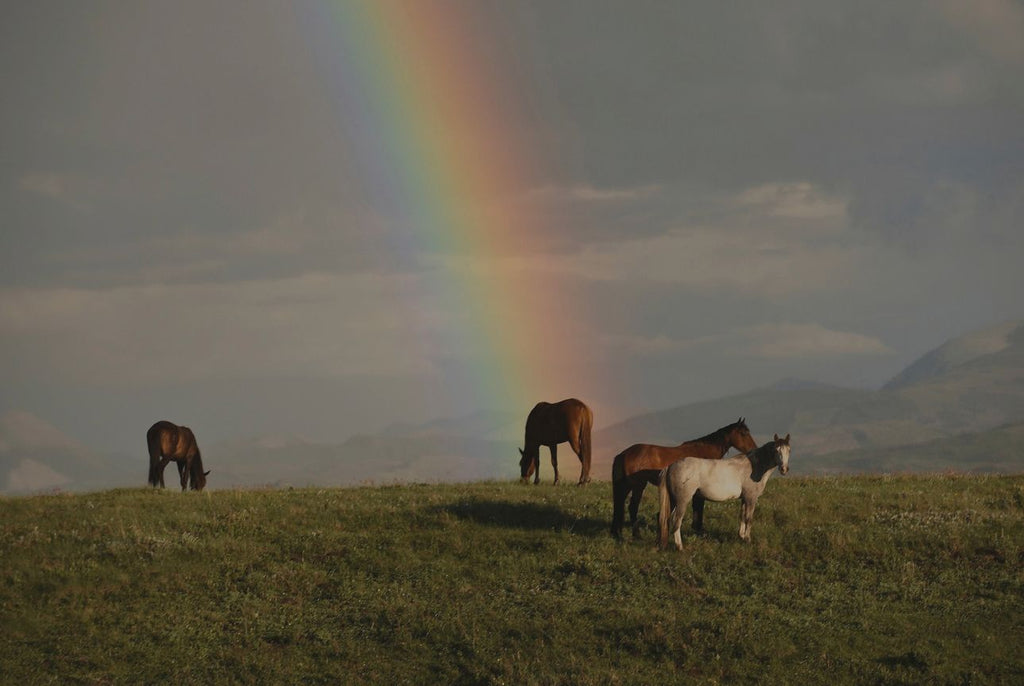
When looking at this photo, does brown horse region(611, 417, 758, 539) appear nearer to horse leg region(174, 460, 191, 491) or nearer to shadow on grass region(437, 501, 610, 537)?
shadow on grass region(437, 501, 610, 537)

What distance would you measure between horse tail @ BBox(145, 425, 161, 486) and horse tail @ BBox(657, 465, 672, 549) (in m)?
22.8

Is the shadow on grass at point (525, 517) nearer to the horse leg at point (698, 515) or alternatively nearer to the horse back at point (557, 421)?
the horse leg at point (698, 515)

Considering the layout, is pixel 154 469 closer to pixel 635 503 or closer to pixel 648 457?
pixel 635 503

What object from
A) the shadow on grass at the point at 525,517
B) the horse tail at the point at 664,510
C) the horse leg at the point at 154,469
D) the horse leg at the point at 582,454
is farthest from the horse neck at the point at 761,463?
the horse leg at the point at 154,469

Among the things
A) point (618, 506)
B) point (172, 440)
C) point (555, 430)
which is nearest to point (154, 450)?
point (172, 440)

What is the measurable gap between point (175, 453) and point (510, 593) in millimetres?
22098

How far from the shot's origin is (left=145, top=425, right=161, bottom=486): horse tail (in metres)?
37.7

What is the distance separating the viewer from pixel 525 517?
1003 inches

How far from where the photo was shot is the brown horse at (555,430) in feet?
107

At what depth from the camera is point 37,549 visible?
24.0 meters

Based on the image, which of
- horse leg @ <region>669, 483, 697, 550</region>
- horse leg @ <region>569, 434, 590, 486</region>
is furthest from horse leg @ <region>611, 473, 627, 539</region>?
horse leg @ <region>569, 434, 590, 486</region>

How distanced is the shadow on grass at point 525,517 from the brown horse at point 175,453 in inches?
616

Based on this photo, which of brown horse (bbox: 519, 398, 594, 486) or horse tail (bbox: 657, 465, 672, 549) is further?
brown horse (bbox: 519, 398, 594, 486)

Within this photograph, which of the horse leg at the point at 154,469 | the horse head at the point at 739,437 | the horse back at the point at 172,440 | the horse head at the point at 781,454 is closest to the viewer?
the horse head at the point at 781,454
